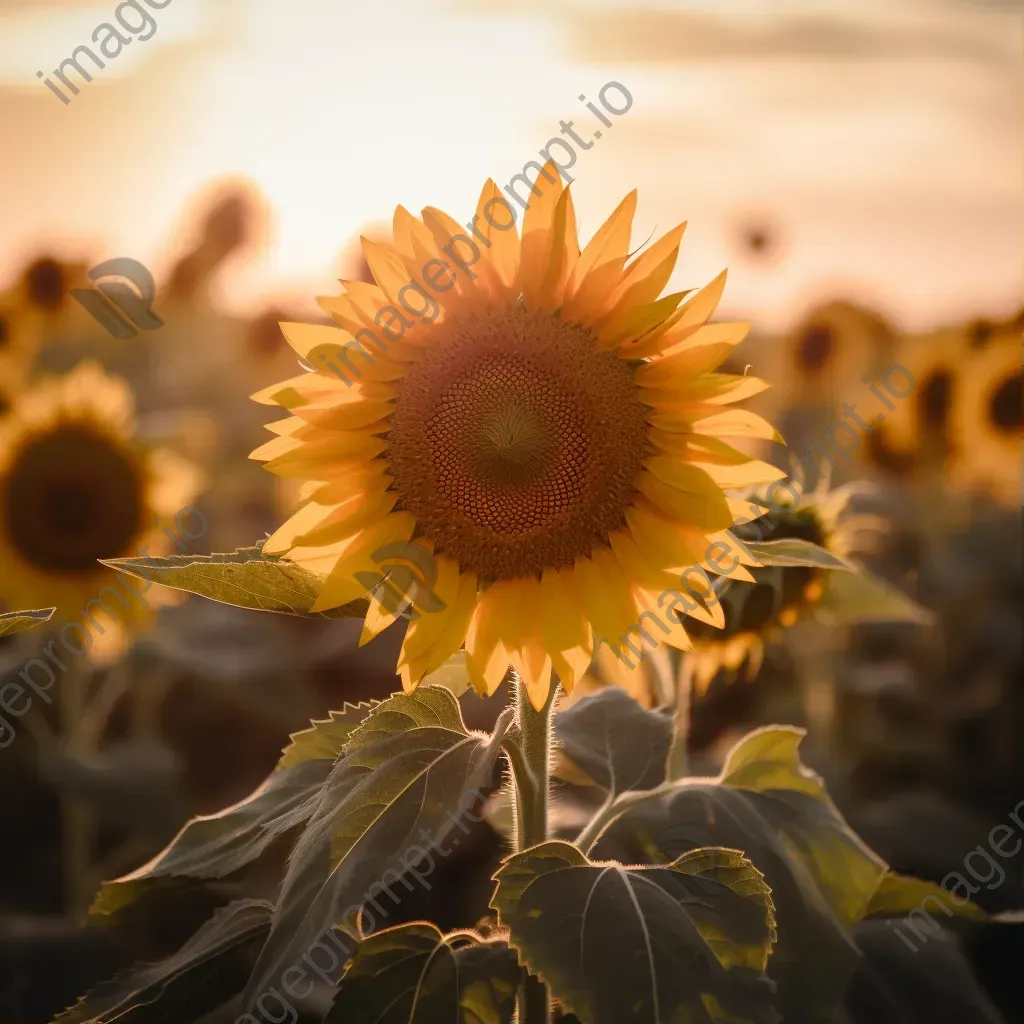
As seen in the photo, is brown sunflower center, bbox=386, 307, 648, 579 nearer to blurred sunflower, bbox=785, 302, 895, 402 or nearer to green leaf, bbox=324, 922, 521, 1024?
green leaf, bbox=324, 922, 521, 1024

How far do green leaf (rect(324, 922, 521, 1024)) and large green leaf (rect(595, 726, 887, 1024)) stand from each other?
0.42 m

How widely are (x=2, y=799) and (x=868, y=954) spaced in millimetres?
4278

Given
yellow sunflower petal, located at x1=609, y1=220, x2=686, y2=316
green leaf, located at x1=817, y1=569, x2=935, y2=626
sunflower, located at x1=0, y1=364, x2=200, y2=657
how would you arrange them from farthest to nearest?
1. sunflower, located at x1=0, y1=364, x2=200, y2=657
2. green leaf, located at x1=817, y1=569, x2=935, y2=626
3. yellow sunflower petal, located at x1=609, y1=220, x2=686, y2=316

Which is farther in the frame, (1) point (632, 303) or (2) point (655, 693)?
(2) point (655, 693)

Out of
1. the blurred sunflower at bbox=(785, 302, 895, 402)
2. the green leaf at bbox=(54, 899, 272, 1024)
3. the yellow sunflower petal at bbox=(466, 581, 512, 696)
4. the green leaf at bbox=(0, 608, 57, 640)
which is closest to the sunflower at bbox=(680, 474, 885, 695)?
the yellow sunflower petal at bbox=(466, 581, 512, 696)

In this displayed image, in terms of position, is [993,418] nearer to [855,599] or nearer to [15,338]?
[855,599]

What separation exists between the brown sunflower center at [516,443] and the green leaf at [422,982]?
0.60 metres

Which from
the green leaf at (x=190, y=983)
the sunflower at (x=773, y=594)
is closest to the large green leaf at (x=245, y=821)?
the green leaf at (x=190, y=983)

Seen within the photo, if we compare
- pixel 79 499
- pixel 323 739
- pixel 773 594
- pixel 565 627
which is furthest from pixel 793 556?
pixel 79 499

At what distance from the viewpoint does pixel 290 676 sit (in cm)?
595

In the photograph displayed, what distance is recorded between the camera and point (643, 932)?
5.11ft

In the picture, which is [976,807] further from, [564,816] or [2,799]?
[2,799]

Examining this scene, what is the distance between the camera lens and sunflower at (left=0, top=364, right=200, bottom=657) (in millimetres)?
4883

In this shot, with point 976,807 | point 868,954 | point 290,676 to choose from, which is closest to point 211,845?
point 868,954
